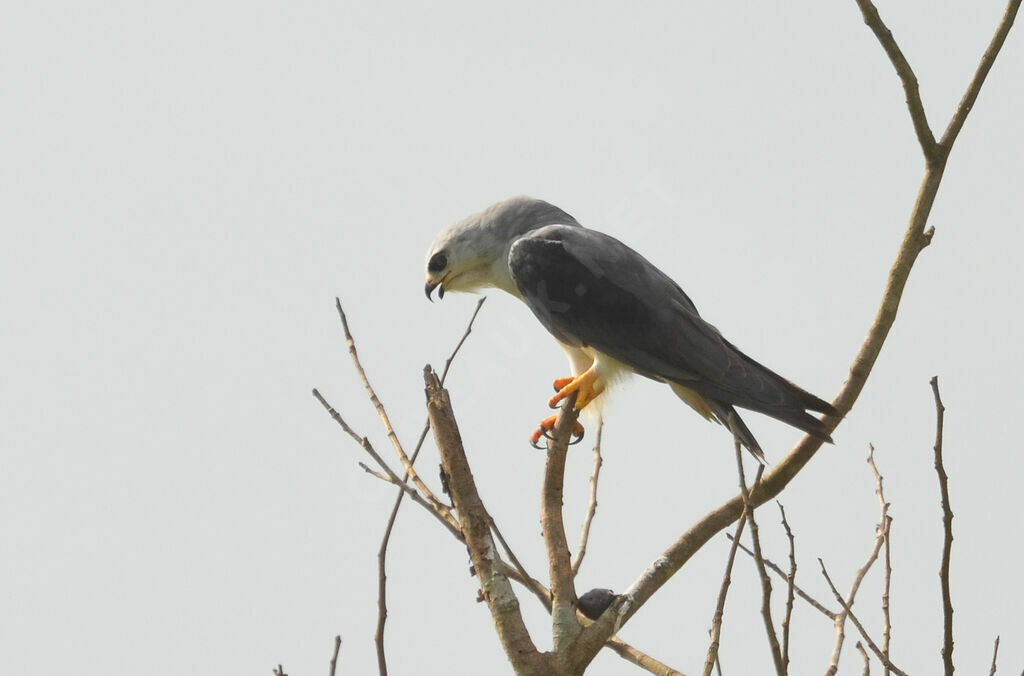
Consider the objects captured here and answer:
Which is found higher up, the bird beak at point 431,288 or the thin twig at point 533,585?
the bird beak at point 431,288

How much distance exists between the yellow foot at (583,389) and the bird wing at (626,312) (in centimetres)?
16

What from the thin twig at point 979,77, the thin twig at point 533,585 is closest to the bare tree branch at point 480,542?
the thin twig at point 533,585

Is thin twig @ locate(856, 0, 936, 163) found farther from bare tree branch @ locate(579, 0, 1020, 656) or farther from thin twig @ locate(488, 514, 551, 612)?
thin twig @ locate(488, 514, 551, 612)

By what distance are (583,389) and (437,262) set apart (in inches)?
48.2

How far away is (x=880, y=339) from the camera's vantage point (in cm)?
494

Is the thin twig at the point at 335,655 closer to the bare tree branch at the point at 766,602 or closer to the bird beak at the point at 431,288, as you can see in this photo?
the bare tree branch at the point at 766,602

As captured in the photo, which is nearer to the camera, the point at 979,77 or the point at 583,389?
the point at 979,77

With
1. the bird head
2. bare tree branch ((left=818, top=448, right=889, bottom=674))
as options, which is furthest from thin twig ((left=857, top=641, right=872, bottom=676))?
the bird head

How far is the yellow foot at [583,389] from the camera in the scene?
6.14m

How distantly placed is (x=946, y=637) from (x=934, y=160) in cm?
217

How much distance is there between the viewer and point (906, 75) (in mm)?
4348

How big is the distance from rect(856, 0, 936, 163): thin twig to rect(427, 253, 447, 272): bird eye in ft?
9.51

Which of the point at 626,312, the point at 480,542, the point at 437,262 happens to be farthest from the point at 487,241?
the point at 480,542

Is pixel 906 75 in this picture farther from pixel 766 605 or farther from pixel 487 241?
pixel 487 241
